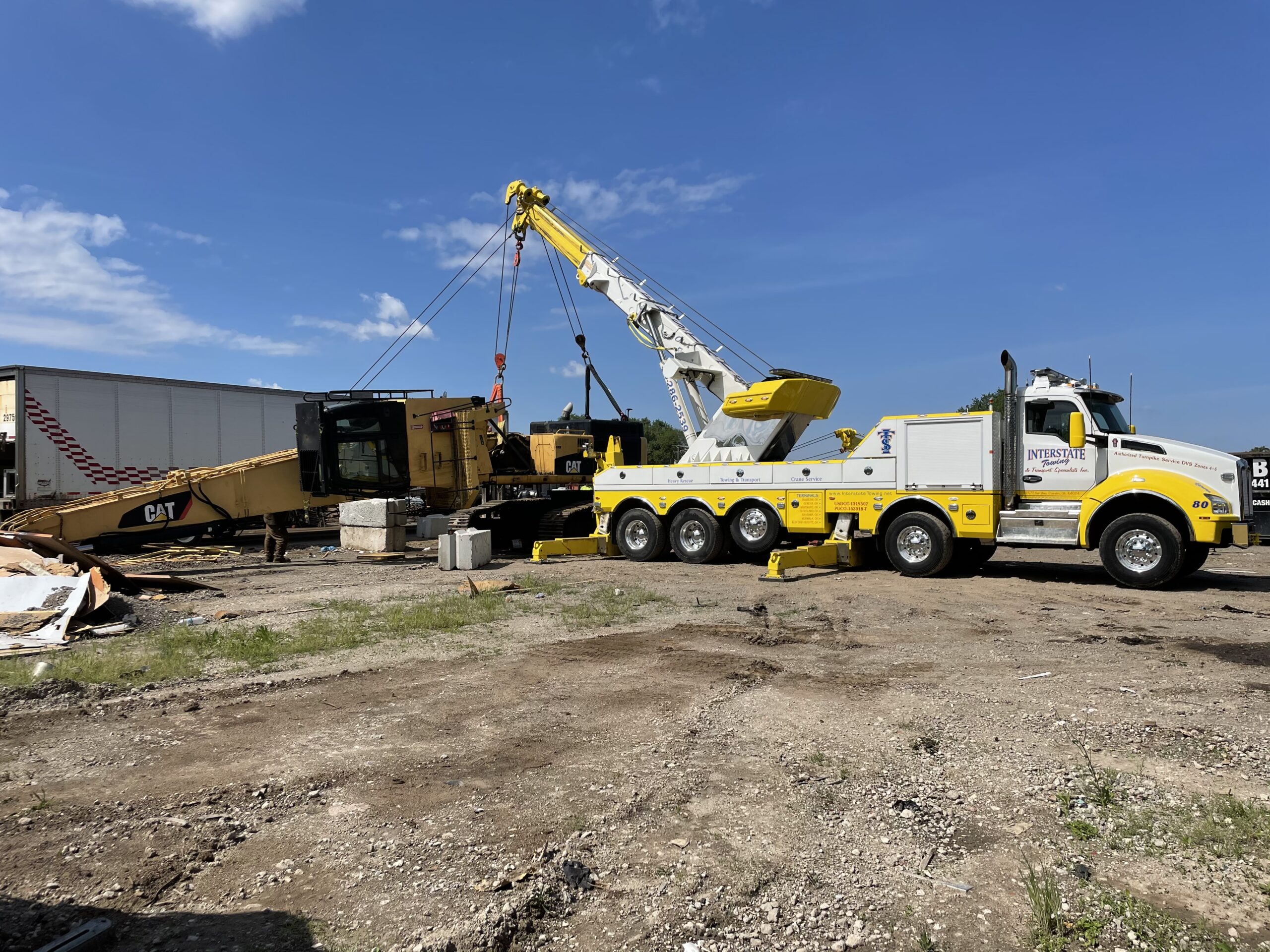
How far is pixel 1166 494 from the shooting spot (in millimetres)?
10406

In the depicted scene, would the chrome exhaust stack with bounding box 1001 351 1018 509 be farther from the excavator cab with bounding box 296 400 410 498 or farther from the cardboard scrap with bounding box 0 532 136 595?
the cardboard scrap with bounding box 0 532 136 595

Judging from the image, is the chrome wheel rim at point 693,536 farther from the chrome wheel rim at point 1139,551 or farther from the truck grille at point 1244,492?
the truck grille at point 1244,492

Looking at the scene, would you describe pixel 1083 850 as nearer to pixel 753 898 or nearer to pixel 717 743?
pixel 753 898

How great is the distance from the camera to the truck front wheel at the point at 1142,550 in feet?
33.8

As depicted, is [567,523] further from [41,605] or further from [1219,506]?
[1219,506]

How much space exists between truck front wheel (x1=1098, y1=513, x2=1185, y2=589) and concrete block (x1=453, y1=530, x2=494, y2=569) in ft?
31.3

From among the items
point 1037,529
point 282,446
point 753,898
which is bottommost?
point 753,898

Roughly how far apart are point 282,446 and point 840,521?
1665 cm

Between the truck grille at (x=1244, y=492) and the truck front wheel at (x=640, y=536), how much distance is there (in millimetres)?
8533

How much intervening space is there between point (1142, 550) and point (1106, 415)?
2050 mm

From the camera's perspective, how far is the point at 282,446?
22.9 m

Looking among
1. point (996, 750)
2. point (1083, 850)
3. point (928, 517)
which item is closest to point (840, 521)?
point (928, 517)

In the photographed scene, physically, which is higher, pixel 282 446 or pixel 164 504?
pixel 282 446

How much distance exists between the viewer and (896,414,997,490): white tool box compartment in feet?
38.1
